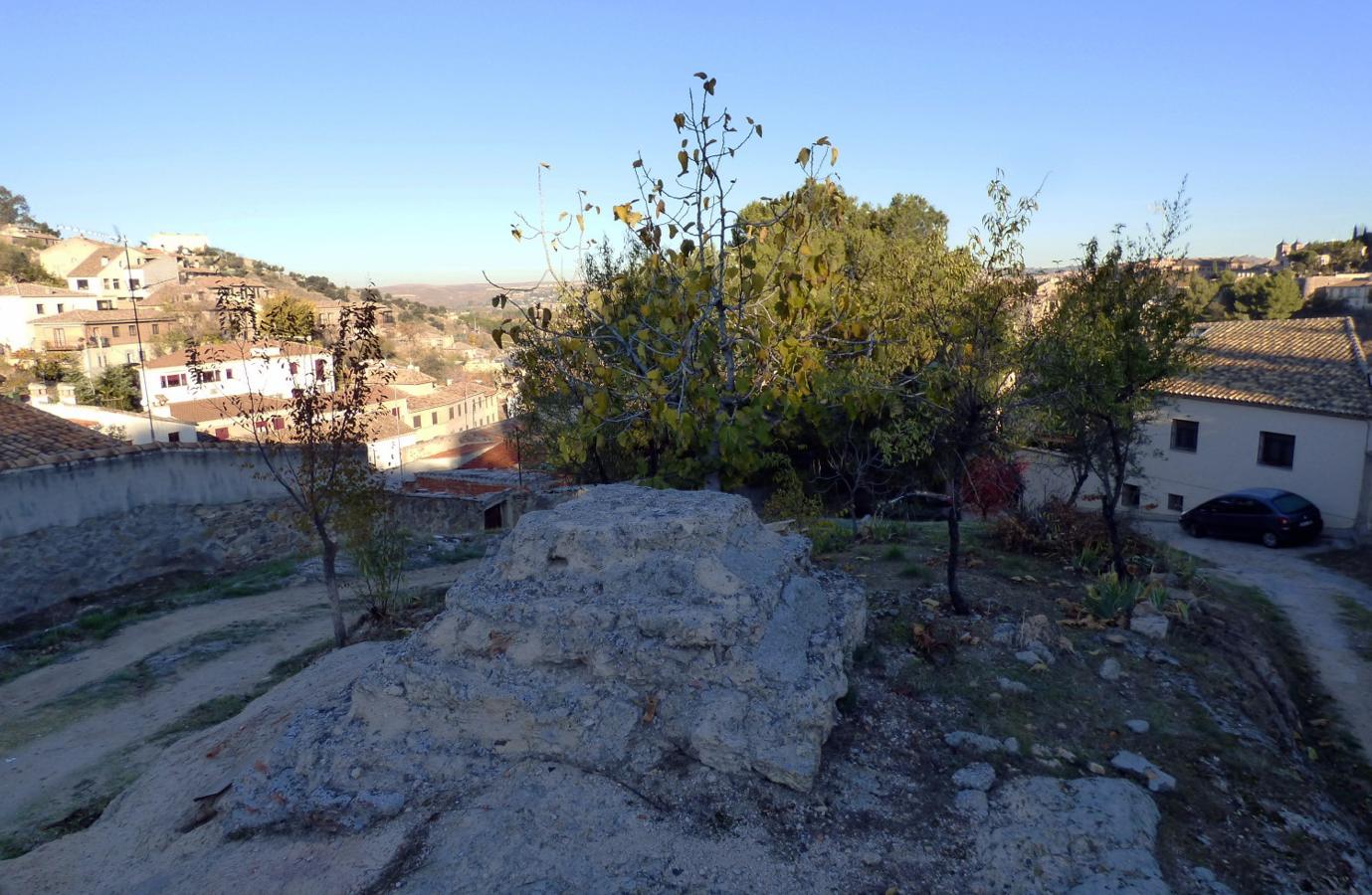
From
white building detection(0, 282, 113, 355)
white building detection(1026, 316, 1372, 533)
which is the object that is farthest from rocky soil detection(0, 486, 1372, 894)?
white building detection(0, 282, 113, 355)

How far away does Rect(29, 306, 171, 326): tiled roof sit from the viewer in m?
49.2

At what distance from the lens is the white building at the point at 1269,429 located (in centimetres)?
2145

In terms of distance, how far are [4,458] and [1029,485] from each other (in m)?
24.4

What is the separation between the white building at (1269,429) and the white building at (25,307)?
2191 inches

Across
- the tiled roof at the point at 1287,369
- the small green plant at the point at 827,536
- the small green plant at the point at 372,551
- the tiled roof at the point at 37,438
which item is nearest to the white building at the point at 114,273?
the tiled roof at the point at 37,438

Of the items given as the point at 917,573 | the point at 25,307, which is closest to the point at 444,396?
the point at 25,307

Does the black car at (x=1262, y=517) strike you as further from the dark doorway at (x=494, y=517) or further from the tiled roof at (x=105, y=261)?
the tiled roof at (x=105, y=261)

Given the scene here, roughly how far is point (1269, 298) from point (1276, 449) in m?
29.5

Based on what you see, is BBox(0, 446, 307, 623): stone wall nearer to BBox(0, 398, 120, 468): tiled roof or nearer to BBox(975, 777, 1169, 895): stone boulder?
BBox(0, 398, 120, 468): tiled roof

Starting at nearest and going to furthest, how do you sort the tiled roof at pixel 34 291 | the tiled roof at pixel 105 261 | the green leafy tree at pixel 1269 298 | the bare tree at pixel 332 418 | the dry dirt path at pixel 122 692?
the dry dirt path at pixel 122 692 → the bare tree at pixel 332 418 → the green leafy tree at pixel 1269 298 → the tiled roof at pixel 34 291 → the tiled roof at pixel 105 261

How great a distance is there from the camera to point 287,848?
5859 mm

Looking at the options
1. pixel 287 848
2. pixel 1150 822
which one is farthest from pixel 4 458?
pixel 1150 822

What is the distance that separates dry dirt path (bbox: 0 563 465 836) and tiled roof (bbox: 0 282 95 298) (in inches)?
1982

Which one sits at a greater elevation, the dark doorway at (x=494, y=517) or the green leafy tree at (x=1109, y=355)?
the green leafy tree at (x=1109, y=355)
